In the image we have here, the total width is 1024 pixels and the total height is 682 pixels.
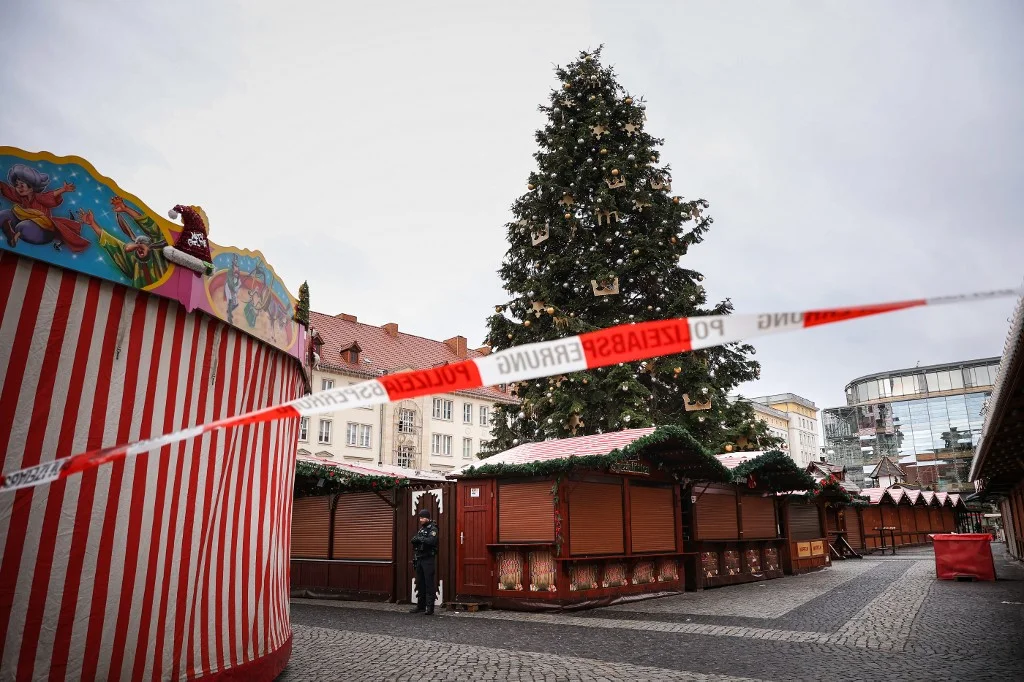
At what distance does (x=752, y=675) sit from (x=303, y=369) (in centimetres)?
586

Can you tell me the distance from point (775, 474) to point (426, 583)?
10.7 m

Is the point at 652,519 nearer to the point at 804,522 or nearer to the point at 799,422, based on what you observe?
the point at 804,522

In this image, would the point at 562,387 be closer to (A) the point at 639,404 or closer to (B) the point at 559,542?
(A) the point at 639,404

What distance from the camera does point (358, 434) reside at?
43.0m

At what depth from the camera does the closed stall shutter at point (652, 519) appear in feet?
49.0

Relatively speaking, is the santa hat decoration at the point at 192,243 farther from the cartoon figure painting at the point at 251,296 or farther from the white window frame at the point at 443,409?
the white window frame at the point at 443,409

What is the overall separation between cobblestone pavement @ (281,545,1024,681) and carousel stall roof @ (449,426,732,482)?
2631 millimetres

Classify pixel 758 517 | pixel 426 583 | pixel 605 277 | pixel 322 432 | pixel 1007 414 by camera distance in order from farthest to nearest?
pixel 322 432, pixel 605 277, pixel 758 517, pixel 426 583, pixel 1007 414

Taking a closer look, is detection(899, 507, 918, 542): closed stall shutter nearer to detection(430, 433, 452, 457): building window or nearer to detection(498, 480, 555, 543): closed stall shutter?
detection(430, 433, 452, 457): building window

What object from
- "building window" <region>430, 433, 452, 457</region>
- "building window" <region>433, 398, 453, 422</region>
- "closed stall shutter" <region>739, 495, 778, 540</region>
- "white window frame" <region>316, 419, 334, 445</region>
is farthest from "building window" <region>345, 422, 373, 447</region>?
"closed stall shutter" <region>739, 495, 778, 540</region>

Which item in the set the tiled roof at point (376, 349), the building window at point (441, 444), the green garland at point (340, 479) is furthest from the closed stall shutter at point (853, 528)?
the green garland at point (340, 479)

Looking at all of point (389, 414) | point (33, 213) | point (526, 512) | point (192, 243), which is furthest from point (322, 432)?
point (33, 213)

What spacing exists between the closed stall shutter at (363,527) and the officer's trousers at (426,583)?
2.17 m

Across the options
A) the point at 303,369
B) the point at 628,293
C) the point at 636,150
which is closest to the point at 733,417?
the point at 628,293
